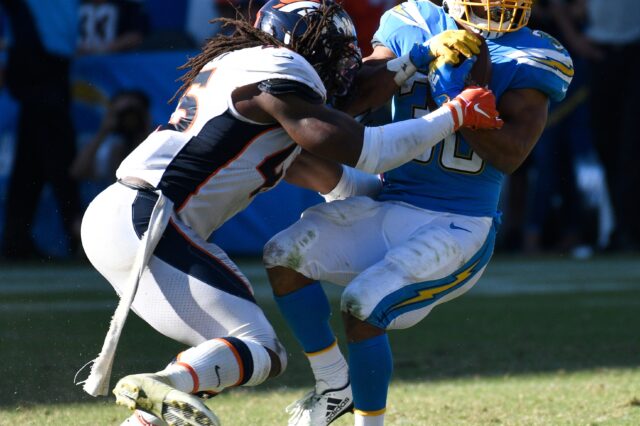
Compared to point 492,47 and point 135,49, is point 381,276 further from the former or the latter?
point 135,49

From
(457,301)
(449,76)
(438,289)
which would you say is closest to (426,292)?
(438,289)

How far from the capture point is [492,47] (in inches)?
173

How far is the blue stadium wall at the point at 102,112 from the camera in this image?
975 cm

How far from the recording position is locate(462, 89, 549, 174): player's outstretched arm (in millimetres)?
4152

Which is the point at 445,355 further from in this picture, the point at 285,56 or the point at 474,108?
the point at 285,56

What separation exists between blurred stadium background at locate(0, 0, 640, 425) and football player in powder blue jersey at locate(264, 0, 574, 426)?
1.68 ft

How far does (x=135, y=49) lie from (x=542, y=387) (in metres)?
6.23

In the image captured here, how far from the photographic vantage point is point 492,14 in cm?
432

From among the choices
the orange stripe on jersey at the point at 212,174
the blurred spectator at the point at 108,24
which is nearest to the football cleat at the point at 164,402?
the orange stripe on jersey at the point at 212,174

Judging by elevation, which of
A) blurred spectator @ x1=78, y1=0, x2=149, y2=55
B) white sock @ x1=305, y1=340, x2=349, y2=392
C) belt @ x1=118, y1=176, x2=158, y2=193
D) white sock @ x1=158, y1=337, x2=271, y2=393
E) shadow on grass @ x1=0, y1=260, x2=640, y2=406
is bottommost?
blurred spectator @ x1=78, y1=0, x2=149, y2=55

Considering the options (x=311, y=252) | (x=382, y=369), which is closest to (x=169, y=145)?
(x=311, y=252)

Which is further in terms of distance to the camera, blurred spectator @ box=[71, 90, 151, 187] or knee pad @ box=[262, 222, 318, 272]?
blurred spectator @ box=[71, 90, 151, 187]

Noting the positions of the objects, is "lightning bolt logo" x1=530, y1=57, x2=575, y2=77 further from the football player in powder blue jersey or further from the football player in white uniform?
the football player in white uniform

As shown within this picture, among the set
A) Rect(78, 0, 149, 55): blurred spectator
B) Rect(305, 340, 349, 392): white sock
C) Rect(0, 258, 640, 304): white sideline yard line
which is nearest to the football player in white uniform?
Rect(305, 340, 349, 392): white sock
